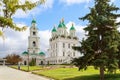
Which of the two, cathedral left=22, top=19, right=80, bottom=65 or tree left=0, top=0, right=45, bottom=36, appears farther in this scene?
cathedral left=22, top=19, right=80, bottom=65

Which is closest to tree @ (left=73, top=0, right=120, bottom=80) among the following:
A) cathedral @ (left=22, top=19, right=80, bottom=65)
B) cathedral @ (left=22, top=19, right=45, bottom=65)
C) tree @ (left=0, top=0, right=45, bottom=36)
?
tree @ (left=0, top=0, right=45, bottom=36)

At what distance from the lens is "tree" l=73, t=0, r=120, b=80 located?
26.5 meters

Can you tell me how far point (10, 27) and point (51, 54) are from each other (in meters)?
100.0

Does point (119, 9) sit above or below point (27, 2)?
above

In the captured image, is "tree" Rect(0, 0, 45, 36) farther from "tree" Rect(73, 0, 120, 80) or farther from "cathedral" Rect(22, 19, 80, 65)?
"cathedral" Rect(22, 19, 80, 65)

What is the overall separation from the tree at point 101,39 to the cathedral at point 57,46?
71.3m

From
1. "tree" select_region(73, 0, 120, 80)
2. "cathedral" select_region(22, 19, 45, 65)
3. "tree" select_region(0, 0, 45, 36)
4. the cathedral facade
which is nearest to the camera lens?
"tree" select_region(0, 0, 45, 36)

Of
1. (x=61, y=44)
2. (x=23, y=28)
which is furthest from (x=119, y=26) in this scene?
(x=61, y=44)

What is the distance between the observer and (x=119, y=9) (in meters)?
28.4

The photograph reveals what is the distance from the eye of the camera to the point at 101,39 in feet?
90.7

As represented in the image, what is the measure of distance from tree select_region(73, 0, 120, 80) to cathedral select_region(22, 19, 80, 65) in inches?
2805

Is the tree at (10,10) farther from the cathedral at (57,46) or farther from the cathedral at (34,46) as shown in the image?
the cathedral at (34,46)

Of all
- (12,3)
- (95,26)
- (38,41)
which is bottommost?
(12,3)

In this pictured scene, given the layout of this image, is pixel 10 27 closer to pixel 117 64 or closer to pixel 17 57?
pixel 117 64
